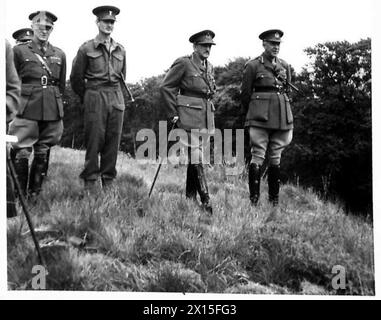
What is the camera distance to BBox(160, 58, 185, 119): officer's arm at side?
6.21 m

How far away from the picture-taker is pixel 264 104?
21.4ft

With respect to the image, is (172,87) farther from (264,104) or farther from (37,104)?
(37,104)

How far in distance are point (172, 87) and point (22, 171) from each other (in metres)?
1.91

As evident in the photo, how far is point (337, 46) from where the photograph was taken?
44.3ft

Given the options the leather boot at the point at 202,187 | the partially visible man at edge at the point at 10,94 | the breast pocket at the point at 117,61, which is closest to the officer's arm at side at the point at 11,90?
the partially visible man at edge at the point at 10,94

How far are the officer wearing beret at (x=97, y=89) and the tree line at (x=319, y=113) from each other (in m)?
2.62

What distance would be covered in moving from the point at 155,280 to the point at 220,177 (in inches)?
131

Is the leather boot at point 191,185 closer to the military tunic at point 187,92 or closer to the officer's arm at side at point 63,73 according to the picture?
the military tunic at point 187,92

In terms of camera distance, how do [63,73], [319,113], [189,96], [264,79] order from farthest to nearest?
[319,113], [264,79], [189,96], [63,73]

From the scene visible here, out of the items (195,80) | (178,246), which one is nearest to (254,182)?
(195,80)

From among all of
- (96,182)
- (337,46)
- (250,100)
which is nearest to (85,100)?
(96,182)

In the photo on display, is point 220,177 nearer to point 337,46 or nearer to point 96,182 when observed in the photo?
point 96,182

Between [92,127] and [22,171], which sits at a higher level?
[92,127]

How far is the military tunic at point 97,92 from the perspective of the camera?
5.96 metres
